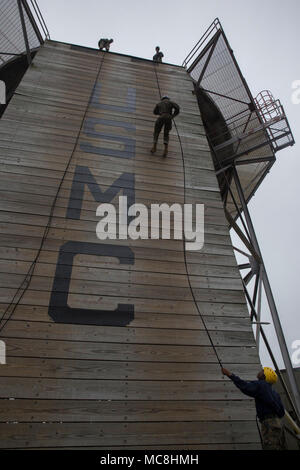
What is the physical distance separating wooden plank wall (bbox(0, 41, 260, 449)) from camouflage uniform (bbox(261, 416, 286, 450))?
17.5 inches

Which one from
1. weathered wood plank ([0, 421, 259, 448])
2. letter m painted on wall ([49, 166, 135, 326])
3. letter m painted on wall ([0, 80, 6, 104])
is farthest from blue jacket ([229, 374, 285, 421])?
letter m painted on wall ([0, 80, 6, 104])

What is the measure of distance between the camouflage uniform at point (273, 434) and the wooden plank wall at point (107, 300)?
17.5 inches

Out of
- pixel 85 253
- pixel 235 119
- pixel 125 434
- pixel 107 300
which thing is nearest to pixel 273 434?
pixel 125 434

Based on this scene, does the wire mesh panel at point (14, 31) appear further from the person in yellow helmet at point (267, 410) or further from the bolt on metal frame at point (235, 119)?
the person in yellow helmet at point (267, 410)

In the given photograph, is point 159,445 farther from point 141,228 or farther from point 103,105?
point 103,105

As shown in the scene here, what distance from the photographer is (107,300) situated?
420cm

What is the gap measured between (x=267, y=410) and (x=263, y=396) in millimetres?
161

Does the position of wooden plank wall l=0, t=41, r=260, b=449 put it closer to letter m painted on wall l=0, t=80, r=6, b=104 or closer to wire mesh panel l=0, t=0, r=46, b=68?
letter m painted on wall l=0, t=80, r=6, b=104

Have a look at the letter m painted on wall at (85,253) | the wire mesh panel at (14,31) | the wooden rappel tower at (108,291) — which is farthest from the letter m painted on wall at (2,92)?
the letter m painted on wall at (85,253)

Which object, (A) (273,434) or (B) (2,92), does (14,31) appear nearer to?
(B) (2,92)

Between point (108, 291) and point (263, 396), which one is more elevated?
point (108, 291)

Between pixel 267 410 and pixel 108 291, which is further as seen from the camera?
pixel 108 291

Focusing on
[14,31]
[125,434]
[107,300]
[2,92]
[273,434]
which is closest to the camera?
[273,434]

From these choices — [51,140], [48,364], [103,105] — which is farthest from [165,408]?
[103,105]
